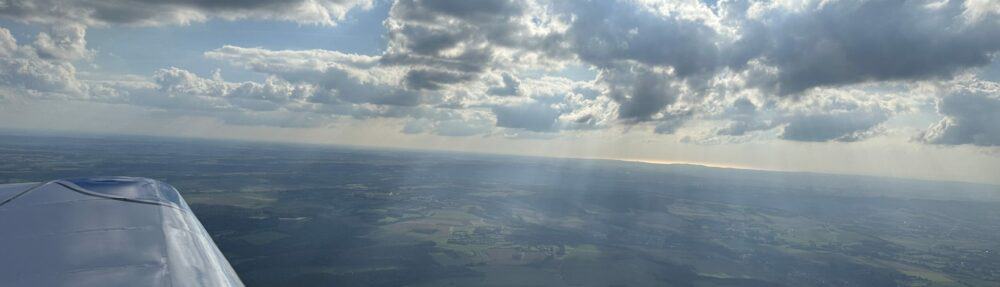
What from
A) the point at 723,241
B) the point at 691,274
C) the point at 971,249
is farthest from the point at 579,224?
the point at 971,249

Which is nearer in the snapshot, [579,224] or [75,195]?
[75,195]

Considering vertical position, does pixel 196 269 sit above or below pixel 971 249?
above

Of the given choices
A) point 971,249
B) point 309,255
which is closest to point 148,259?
point 309,255

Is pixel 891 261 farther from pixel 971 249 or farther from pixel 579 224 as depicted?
pixel 579 224

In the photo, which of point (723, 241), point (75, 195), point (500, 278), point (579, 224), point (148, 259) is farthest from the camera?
point (579, 224)

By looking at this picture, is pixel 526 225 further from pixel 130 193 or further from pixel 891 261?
pixel 130 193

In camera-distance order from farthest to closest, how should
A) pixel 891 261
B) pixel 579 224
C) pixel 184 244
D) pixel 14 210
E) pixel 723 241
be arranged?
1. pixel 579 224
2. pixel 723 241
3. pixel 891 261
4. pixel 14 210
5. pixel 184 244
